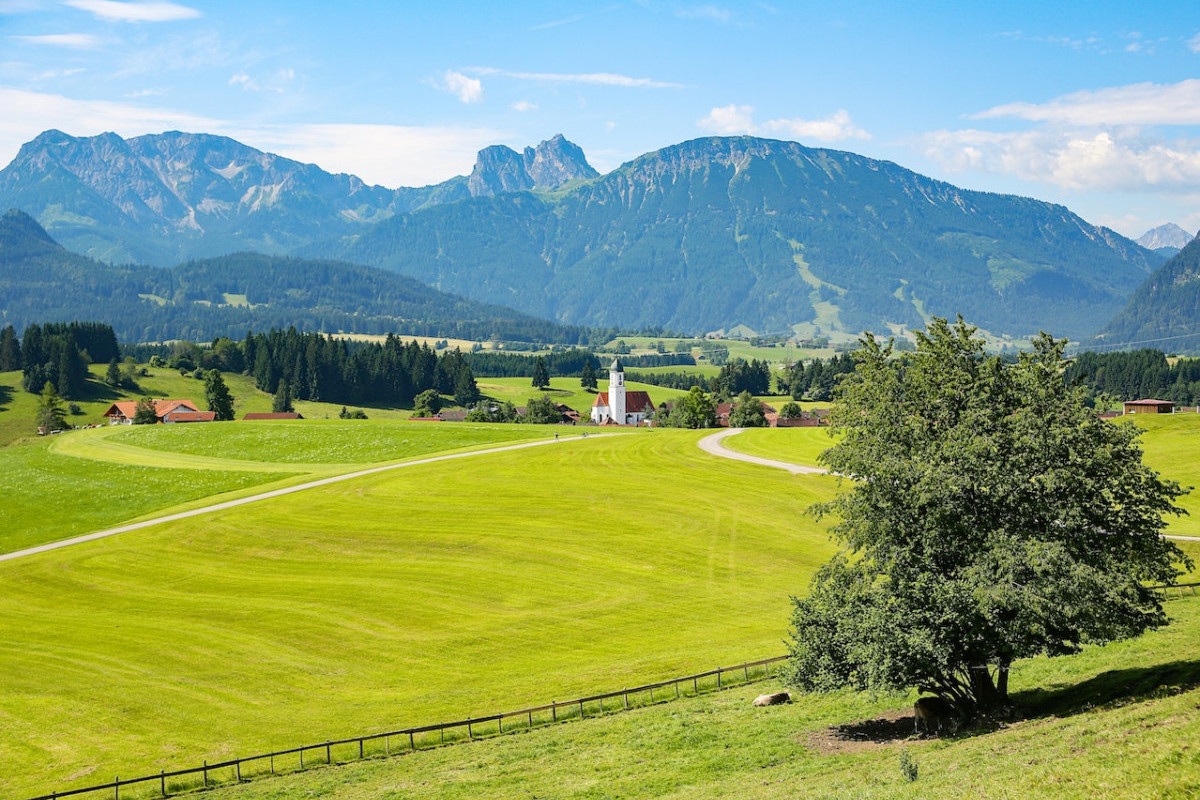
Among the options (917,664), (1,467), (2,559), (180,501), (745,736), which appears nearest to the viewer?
(917,664)

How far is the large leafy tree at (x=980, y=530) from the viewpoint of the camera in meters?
27.5

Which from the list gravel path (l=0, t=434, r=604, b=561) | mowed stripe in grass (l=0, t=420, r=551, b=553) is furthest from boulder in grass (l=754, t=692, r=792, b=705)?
mowed stripe in grass (l=0, t=420, r=551, b=553)

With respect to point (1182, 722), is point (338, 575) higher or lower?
lower

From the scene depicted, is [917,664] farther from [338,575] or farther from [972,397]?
[338,575]

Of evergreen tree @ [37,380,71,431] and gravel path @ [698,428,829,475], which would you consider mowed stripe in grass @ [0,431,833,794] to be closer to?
gravel path @ [698,428,829,475]

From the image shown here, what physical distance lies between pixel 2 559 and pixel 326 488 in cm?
2629

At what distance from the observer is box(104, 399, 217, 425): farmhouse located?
187m

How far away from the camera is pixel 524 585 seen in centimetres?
5984

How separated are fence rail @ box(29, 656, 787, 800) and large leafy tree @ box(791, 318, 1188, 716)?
9.02 m

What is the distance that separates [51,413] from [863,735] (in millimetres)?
180647

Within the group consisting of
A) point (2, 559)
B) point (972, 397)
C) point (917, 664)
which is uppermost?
point (972, 397)

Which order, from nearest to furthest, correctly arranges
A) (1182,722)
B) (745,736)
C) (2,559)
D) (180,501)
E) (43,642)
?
1. (1182,722)
2. (745,736)
3. (43,642)
4. (2,559)
5. (180,501)

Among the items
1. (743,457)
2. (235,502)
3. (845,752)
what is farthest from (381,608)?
(743,457)

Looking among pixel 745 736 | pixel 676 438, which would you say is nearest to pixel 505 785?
pixel 745 736
